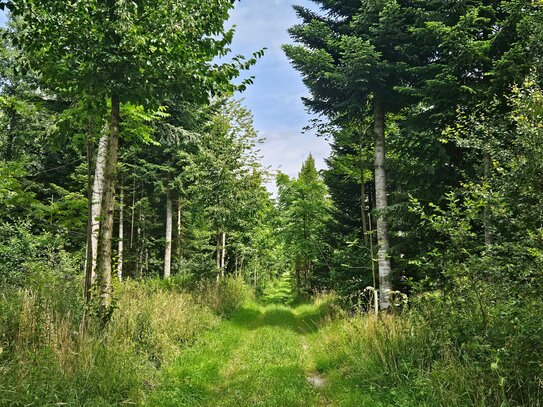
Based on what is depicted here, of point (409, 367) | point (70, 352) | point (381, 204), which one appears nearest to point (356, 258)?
point (381, 204)

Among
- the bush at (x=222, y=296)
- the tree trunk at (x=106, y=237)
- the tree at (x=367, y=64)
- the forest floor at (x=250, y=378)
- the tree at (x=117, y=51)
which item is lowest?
the forest floor at (x=250, y=378)

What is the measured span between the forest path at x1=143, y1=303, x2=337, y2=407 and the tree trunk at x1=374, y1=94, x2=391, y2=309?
2830 millimetres

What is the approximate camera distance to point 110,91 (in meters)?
5.34

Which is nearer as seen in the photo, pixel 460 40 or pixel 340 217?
pixel 460 40

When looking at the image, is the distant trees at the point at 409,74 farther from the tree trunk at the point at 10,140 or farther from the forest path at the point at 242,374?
the tree trunk at the point at 10,140

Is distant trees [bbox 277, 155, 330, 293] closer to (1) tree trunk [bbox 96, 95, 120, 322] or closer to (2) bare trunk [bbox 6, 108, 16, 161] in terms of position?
(1) tree trunk [bbox 96, 95, 120, 322]

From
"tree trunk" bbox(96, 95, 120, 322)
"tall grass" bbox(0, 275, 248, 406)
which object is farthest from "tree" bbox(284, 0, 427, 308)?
"tree trunk" bbox(96, 95, 120, 322)

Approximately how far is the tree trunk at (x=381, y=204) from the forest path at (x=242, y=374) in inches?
111

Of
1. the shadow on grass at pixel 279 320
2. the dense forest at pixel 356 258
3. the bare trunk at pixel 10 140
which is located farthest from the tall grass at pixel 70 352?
the bare trunk at pixel 10 140

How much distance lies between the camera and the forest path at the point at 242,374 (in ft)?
16.4

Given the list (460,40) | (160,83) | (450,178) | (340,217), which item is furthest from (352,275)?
(160,83)

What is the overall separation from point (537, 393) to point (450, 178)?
6104 millimetres

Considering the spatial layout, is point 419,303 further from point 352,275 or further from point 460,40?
point 352,275

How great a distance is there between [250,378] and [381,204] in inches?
261
